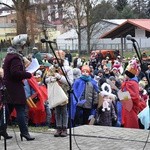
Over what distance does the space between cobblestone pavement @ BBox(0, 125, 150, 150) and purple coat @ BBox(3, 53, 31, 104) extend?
0.83m

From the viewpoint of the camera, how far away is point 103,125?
10.8m

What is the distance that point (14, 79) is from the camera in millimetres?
8383

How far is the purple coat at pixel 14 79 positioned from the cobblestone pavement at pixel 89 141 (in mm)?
834

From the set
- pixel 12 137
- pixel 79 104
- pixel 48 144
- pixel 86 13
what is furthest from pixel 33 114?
pixel 86 13

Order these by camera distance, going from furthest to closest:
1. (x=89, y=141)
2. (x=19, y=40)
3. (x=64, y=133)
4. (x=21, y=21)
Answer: (x=21, y=21)
(x=64, y=133)
(x=89, y=141)
(x=19, y=40)

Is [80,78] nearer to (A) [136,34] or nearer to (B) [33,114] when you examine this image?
(B) [33,114]

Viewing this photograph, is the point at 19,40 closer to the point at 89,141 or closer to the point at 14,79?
the point at 14,79

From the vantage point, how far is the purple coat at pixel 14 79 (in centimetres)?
833

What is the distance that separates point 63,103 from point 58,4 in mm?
45333

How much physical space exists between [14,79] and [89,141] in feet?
5.99

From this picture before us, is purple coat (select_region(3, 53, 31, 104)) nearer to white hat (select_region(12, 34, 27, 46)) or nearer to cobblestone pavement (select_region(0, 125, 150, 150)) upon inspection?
white hat (select_region(12, 34, 27, 46))

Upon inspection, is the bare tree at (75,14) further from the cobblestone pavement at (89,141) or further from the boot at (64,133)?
the boot at (64,133)

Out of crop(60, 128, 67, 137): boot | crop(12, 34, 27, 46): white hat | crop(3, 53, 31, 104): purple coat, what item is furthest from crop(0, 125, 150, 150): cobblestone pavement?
crop(12, 34, 27, 46): white hat

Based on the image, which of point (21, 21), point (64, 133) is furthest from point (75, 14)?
point (64, 133)
